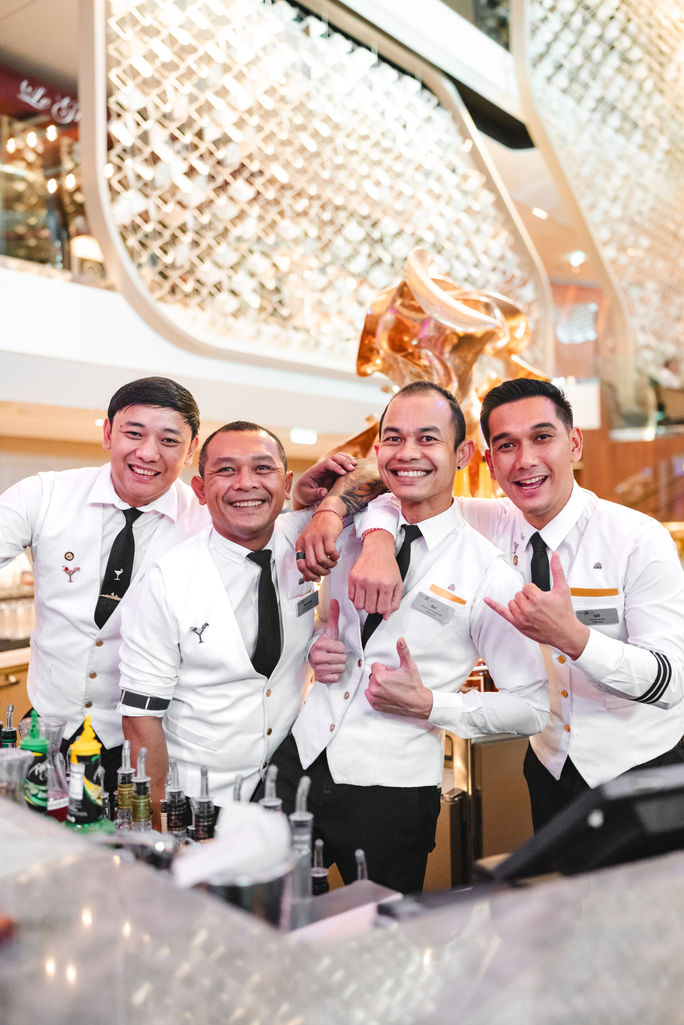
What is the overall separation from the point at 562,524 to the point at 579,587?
16 centimetres

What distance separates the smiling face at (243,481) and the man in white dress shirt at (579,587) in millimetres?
258

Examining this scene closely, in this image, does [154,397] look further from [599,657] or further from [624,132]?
[624,132]

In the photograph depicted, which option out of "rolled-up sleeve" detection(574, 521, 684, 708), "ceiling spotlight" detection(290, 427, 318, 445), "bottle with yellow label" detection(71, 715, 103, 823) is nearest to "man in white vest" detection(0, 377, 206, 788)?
"bottle with yellow label" detection(71, 715, 103, 823)

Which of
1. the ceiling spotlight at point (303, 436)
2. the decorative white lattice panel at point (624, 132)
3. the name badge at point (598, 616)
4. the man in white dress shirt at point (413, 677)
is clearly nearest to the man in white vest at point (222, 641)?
the man in white dress shirt at point (413, 677)

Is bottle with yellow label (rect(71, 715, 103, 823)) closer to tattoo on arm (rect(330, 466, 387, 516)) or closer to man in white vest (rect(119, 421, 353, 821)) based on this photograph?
man in white vest (rect(119, 421, 353, 821))

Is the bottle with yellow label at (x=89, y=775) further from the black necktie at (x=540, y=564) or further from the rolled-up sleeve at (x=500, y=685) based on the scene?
the black necktie at (x=540, y=564)

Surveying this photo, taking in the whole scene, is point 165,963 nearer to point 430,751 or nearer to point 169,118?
point 430,751

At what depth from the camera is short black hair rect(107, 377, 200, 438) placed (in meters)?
2.31

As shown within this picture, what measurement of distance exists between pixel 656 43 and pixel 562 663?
880 centimetres

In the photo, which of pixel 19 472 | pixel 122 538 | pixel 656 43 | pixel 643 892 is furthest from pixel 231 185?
pixel 656 43

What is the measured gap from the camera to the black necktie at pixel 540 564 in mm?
2096

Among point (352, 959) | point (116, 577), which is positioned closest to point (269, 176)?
point (116, 577)

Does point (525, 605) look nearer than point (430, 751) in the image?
Yes

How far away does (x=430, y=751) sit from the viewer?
1955 mm
